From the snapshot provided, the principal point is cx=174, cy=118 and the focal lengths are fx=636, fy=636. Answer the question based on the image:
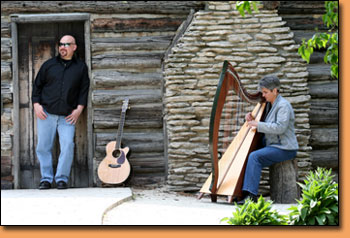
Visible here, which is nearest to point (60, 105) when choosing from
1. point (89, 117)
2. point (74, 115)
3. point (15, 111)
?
point (74, 115)

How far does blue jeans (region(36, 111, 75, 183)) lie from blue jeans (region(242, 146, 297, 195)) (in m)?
2.25

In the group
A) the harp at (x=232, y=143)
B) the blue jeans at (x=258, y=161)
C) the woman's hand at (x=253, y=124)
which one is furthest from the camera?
the woman's hand at (x=253, y=124)

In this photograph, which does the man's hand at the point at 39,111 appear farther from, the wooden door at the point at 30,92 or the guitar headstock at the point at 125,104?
the guitar headstock at the point at 125,104

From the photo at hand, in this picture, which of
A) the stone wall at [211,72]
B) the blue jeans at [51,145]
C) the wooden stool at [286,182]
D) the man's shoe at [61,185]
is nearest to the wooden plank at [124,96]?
the stone wall at [211,72]

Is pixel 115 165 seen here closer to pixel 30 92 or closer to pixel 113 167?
pixel 113 167

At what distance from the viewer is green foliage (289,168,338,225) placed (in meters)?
4.11

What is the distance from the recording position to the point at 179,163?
7414mm

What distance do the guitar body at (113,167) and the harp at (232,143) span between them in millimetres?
1227

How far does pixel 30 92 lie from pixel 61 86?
612 millimetres

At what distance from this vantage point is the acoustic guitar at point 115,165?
24.0 ft

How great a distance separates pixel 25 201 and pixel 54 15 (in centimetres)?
261

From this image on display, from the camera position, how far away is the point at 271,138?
6.33m

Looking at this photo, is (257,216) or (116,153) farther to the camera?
(116,153)

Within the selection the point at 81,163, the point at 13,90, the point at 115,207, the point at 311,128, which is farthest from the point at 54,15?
the point at 311,128
